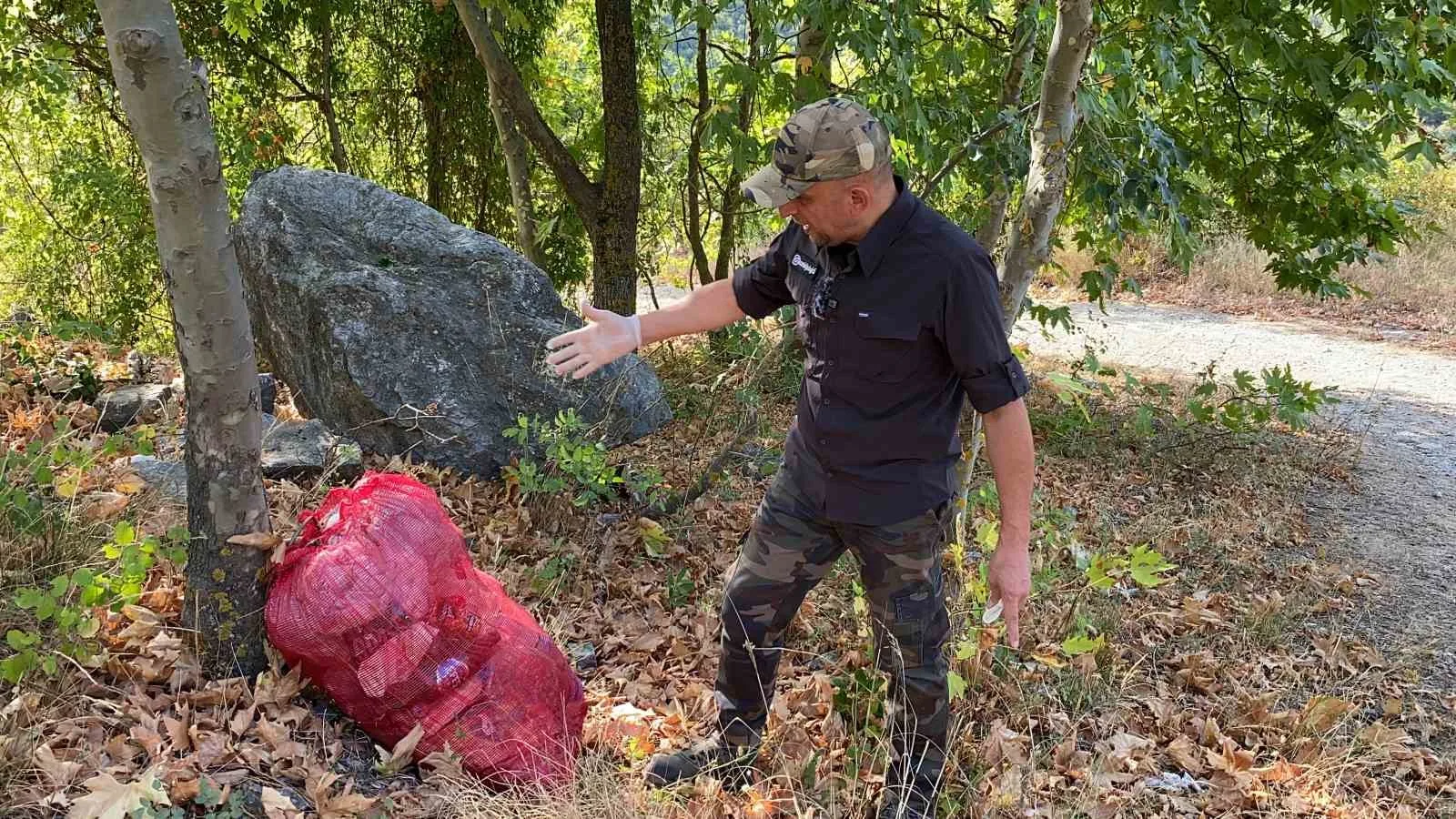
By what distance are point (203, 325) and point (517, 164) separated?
470 cm

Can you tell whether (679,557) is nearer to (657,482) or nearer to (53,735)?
(657,482)

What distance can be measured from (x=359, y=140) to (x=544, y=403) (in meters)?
4.75

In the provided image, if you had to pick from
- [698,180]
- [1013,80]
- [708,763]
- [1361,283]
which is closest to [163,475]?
[708,763]

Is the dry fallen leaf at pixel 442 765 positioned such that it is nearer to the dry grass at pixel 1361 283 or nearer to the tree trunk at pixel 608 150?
the tree trunk at pixel 608 150

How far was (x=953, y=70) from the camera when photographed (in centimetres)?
555

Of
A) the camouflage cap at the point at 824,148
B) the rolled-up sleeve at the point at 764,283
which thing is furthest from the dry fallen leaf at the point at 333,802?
the camouflage cap at the point at 824,148

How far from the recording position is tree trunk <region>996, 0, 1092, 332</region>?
3.26 meters

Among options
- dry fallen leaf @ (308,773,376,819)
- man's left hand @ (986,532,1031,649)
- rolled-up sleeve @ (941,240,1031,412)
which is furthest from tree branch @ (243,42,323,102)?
man's left hand @ (986,532,1031,649)

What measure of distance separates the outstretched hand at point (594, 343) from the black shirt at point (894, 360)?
47 centimetres

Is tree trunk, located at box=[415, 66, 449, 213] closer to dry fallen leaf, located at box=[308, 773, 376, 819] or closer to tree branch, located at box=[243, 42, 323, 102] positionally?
tree branch, located at box=[243, 42, 323, 102]

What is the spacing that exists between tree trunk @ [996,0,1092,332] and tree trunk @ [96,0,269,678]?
2.38 m

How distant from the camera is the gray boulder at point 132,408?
4.56m

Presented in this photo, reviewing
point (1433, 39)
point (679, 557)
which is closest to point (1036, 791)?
point (679, 557)

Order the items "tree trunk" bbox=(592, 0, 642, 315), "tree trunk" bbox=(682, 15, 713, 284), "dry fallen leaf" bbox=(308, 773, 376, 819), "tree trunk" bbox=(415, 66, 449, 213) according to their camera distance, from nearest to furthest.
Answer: "dry fallen leaf" bbox=(308, 773, 376, 819)
"tree trunk" bbox=(592, 0, 642, 315)
"tree trunk" bbox=(682, 15, 713, 284)
"tree trunk" bbox=(415, 66, 449, 213)
